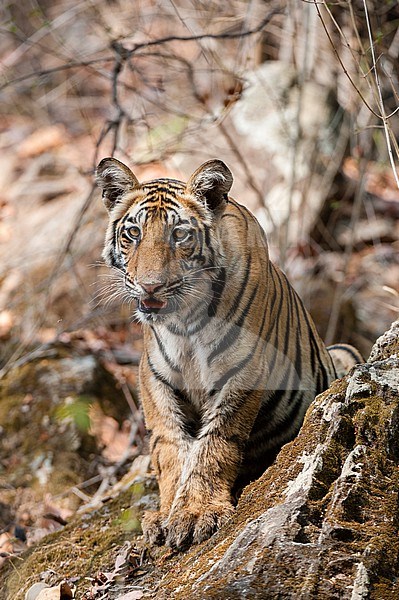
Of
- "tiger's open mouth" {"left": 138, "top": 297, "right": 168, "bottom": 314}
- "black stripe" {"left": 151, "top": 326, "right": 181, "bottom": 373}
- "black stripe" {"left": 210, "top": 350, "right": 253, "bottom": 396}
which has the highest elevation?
"tiger's open mouth" {"left": 138, "top": 297, "right": 168, "bottom": 314}

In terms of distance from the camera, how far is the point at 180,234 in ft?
12.8

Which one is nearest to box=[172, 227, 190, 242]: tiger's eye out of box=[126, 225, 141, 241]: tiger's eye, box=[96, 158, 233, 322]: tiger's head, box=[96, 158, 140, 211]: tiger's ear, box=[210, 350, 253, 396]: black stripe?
box=[96, 158, 233, 322]: tiger's head

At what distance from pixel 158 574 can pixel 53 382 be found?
4.17 metres

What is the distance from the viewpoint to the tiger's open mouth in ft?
12.3

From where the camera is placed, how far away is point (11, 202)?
11.7m

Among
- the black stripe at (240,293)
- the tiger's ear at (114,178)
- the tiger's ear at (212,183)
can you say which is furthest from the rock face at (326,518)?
the tiger's ear at (114,178)

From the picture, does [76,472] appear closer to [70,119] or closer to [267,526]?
[267,526]

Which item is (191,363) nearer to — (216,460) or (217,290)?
(217,290)

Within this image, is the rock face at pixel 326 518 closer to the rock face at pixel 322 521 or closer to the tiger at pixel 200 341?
the rock face at pixel 322 521

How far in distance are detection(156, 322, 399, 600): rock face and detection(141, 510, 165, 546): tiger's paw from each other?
0.30m

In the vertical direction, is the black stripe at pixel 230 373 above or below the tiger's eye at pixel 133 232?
below

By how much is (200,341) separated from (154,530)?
36.6 inches

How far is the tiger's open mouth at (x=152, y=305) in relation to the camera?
12.3ft

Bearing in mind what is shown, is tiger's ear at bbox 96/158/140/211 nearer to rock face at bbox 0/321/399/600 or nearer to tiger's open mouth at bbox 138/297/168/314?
tiger's open mouth at bbox 138/297/168/314
